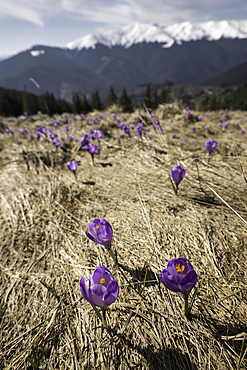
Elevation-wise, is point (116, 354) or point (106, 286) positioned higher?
point (106, 286)

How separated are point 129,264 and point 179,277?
63 centimetres

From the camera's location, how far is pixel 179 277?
110 centimetres

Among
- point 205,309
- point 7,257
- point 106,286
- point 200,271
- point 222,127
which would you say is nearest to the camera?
point 106,286

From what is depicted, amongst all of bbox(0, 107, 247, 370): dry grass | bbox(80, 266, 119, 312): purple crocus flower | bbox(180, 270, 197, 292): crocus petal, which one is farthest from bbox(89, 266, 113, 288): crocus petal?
bbox(180, 270, 197, 292): crocus petal

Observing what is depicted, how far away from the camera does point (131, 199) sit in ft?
8.09

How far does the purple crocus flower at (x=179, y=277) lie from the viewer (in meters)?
1.07

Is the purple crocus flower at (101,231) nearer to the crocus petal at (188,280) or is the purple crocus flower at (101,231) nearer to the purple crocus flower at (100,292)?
the purple crocus flower at (100,292)

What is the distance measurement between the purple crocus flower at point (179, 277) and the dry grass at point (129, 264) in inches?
11.3

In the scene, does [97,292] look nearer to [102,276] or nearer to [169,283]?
[102,276]

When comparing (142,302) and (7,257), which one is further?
(7,257)

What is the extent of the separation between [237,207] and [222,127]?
205 inches

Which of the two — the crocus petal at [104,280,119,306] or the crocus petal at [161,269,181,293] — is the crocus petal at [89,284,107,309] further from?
the crocus petal at [161,269,181,293]

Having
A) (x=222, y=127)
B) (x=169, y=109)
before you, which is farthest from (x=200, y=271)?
(x=169, y=109)

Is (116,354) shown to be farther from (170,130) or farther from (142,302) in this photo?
(170,130)
